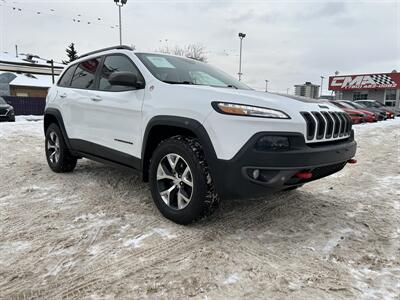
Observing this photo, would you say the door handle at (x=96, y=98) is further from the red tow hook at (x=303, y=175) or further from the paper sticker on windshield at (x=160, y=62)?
the red tow hook at (x=303, y=175)

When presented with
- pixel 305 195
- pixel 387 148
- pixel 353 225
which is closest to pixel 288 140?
pixel 353 225

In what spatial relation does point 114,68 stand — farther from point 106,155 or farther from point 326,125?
point 326,125

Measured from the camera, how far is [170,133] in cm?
361

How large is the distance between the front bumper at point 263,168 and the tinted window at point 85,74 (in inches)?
99.3

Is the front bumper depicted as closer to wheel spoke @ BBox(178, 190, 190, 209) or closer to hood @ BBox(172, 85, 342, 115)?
hood @ BBox(172, 85, 342, 115)

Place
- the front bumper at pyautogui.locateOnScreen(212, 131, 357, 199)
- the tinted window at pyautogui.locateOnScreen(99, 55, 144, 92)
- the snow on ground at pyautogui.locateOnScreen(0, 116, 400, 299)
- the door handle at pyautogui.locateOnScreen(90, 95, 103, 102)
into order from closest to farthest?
the snow on ground at pyautogui.locateOnScreen(0, 116, 400, 299), the front bumper at pyautogui.locateOnScreen(212, 131, 357, 199), the tinted window at pyautogui.locateOnScreen(99, 55, 144, 92), the door handle at pyautogui.locateOnScreen(90, 95, 103, 102)

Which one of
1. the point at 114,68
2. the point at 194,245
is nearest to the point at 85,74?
the point at 114,68

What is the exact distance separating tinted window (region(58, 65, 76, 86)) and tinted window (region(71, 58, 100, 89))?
148 mm

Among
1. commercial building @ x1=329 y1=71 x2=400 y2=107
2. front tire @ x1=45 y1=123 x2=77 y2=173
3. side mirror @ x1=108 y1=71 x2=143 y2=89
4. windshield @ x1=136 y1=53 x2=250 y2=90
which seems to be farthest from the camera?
commercial building @ x1=329 y1=71 x2=400 y2=107

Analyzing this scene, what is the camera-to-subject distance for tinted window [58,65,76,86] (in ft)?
17.2

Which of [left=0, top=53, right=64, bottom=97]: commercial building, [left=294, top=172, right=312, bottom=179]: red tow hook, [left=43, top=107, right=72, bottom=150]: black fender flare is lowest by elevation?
[left=294, top=172, right=312, bottom=179]: red tow hook

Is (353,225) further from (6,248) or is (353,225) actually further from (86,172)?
(86,172)

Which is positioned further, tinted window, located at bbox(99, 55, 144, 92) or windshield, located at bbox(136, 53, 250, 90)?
tinted window, located at bbox(99, 55, 144, 92)

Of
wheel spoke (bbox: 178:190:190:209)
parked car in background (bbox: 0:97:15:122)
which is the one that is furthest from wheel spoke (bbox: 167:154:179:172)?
parked car in background (bbox: 0:97:15:122)
